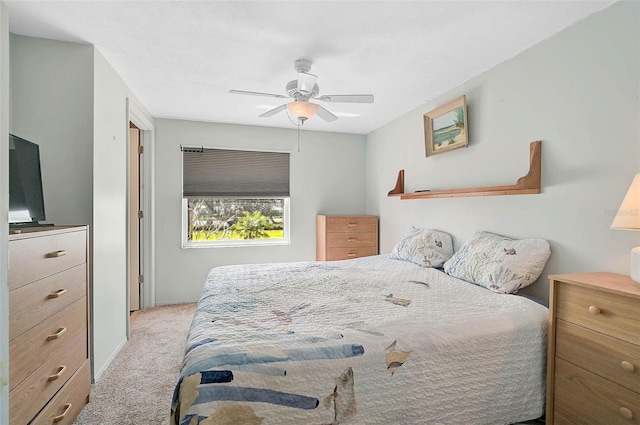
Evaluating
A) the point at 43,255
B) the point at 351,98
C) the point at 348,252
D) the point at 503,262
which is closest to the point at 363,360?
the point at 503,262

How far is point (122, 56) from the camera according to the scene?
91.7 inches

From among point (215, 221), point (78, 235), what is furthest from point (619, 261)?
point (215, 221)

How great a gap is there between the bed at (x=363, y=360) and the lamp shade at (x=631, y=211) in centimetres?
61

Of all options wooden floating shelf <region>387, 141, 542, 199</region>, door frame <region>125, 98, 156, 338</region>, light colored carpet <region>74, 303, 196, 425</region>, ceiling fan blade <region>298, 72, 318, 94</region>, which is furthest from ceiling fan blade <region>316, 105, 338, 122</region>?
light colored carpet <region>74, 303, 196, 425</region>

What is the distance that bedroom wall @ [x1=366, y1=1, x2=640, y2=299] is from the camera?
5.50ft

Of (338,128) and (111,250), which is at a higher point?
(338,128)

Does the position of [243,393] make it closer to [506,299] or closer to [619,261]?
[506,299]

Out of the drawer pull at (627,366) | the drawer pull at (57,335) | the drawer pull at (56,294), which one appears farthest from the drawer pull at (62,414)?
the drawer pull at (627,366)

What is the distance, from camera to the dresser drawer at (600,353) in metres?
1.27

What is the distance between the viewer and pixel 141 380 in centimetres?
224

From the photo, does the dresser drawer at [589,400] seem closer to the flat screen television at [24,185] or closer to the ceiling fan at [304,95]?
the ceiling fan at [304,95]

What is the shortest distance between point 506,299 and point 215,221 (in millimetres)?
3487

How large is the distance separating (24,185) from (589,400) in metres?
2.98

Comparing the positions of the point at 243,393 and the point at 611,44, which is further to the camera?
the point at 611,44
